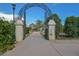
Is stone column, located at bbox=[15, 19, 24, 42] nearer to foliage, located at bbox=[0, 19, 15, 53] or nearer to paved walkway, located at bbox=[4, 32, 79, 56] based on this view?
paved walkway, located at bbox=[4, 32, 79, 56]

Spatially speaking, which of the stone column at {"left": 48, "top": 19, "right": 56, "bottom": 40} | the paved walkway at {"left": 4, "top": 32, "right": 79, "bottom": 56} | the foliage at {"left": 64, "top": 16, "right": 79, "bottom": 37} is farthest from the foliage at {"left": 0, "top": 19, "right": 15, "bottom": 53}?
the stone column at {"left": 48, "top": 19, "right": 56, "bottom": 40}

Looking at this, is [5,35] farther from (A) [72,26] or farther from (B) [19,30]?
(A) [72,26]

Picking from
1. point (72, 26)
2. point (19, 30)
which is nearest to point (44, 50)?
point (19, 30)

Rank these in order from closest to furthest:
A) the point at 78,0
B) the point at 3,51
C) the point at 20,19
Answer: the point at 78,0 < the point at 3,51 < the point at 20,19

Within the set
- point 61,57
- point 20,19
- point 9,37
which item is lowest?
point 61,57

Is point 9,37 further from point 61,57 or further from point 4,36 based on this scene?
point 61,57

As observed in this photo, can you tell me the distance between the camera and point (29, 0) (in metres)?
7.69

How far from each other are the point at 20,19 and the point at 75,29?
3991 mm

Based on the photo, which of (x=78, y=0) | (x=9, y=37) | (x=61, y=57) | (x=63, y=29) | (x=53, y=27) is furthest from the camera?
(x=53, y=27)

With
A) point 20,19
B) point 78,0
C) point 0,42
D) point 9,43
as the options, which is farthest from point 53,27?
point 78,0

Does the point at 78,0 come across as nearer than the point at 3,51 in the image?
Yes

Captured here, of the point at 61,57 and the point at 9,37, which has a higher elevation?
the point at 9,37

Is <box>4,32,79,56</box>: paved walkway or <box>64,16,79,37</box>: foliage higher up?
<box>64,16,79,37</box>: foliage

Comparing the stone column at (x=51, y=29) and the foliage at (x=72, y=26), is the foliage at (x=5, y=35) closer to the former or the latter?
the foliage at (x=72, y=26)
